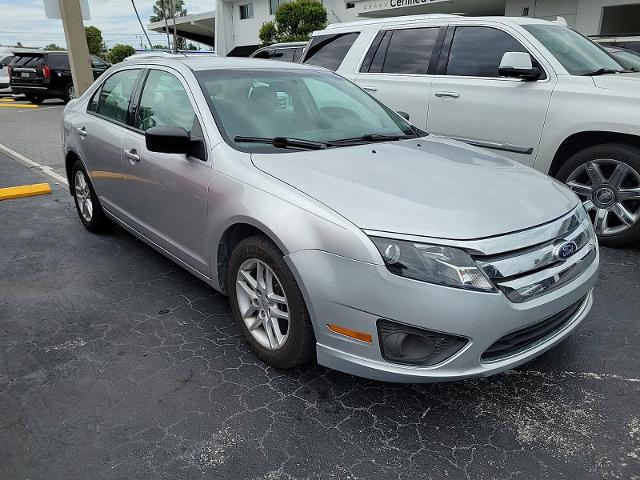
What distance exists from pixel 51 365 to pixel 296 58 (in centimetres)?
789

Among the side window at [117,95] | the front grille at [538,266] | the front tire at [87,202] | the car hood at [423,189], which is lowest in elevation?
the front tire at [87,202]

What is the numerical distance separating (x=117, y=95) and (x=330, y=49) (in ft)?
10.5

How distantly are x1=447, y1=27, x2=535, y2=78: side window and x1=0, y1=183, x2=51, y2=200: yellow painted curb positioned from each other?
202 inches

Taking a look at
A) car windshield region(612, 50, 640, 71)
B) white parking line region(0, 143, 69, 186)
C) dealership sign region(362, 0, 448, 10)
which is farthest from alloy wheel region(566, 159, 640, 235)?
dealership sign region(362, 0, 448, 10)

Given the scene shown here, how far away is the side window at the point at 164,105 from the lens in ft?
11.1

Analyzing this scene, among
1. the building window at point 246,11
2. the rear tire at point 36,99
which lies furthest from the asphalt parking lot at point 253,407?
the building window at point 246,11

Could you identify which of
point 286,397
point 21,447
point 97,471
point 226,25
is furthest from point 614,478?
point 226,25

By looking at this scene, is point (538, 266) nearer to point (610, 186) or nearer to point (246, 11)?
point (610, 186)

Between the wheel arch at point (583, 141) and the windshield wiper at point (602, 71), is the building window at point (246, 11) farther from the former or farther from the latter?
the wheel arch at point (583, 141)

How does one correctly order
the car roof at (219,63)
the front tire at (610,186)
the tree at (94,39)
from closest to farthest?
the car roof at (219,63) → the front tire at (610,186) → the tree at (94,39)

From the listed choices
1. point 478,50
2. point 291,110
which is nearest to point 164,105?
point 291,110

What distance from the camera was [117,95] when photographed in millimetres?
4328

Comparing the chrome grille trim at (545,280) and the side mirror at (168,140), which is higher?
the side mirror at (168,140)

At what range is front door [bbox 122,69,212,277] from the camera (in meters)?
3.15
